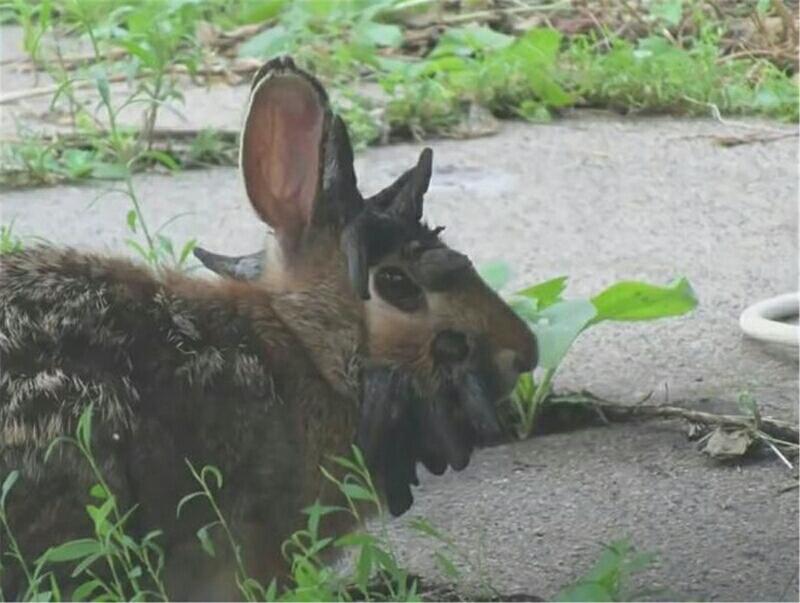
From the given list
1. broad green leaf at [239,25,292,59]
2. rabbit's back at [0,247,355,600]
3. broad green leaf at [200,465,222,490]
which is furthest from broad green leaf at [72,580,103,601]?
broad green leaf at [239,25,292,59]

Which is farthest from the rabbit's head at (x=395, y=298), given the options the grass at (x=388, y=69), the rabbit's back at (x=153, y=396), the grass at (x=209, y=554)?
the grass at (x=388, y=69)

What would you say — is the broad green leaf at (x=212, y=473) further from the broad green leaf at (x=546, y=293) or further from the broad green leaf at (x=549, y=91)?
the broad green leaf at (x=549, y=91)

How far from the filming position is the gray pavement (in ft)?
13.6

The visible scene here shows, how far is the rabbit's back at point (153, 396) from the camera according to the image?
360 cm

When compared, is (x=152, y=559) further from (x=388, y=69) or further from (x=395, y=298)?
(x=388, y=69)

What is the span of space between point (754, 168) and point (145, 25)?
2.02 m

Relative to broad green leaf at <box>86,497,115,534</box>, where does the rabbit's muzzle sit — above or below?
below

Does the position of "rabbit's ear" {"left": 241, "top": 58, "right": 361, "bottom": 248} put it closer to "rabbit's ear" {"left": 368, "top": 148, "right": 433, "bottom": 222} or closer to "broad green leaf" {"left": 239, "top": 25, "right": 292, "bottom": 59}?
"rabbit's ear" {"left": 368, "top": 148, "right": 433, "bottom": 222}

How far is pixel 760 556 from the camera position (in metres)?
4.04

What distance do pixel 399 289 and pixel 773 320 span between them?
1689 millimetres

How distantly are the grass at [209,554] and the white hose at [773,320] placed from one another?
1.49m

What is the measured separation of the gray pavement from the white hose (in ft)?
0.18

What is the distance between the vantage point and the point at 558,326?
15.4ft

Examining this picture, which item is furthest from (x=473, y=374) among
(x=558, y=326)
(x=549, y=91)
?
→ (x=549, y=91)
